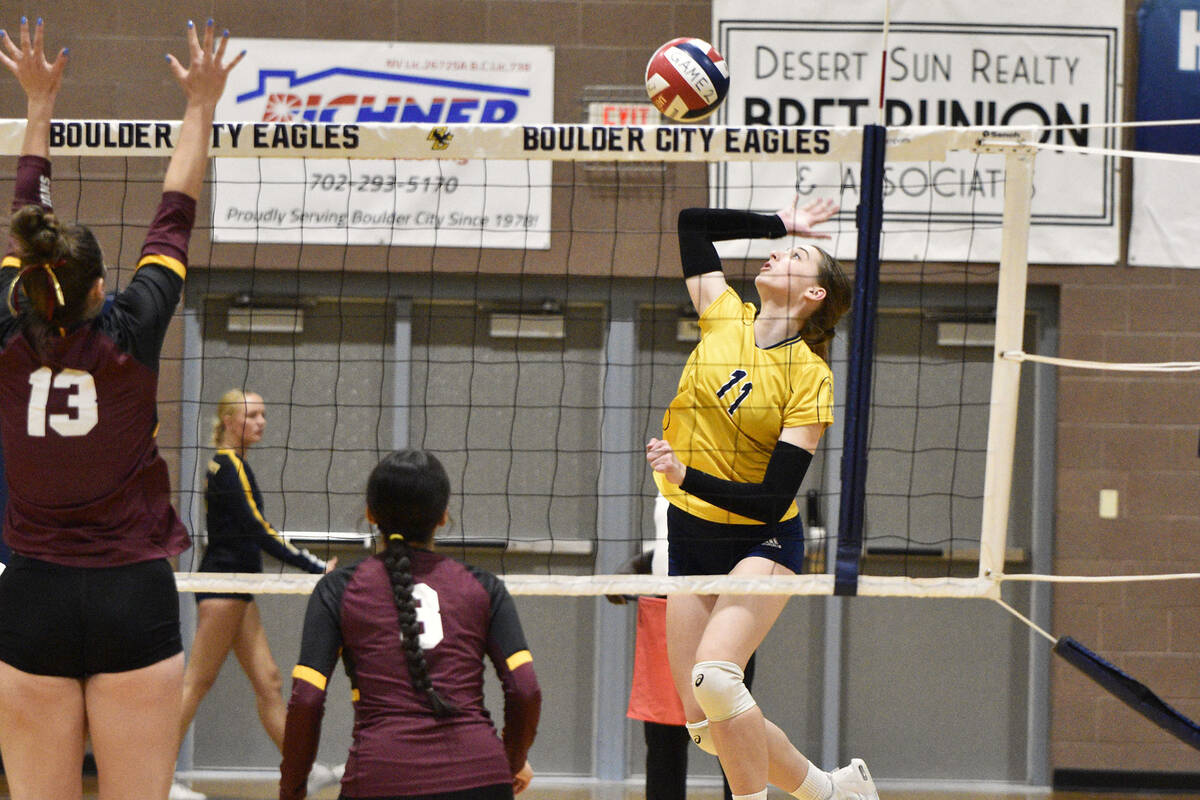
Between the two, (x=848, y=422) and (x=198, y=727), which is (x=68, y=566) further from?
(x=198, y=727)

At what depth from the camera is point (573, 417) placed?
6.90 metres

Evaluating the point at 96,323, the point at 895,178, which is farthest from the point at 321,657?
the point at 895,178

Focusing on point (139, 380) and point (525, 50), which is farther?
point (525, 50)

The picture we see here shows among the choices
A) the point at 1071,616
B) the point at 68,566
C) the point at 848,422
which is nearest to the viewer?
the point at 68,566

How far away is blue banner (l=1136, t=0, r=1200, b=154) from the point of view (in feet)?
21.6

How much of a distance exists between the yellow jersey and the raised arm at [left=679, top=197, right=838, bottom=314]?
0.14 m

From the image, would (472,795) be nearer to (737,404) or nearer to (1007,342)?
(737,404)

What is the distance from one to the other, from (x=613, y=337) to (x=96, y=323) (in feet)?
14.1

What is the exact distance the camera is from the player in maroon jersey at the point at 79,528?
2633 millimetres

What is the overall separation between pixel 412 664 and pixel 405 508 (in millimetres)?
322

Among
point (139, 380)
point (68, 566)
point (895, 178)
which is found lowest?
point (68, 566)

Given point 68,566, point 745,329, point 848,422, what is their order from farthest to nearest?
point 745,329
point 848,422
point 68,566

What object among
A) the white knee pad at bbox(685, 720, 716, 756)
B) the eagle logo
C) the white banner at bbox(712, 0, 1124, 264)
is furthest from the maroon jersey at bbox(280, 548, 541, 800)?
the white banner at bbox(712, 0, 1124, 264)

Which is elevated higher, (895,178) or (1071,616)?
(895,178)
